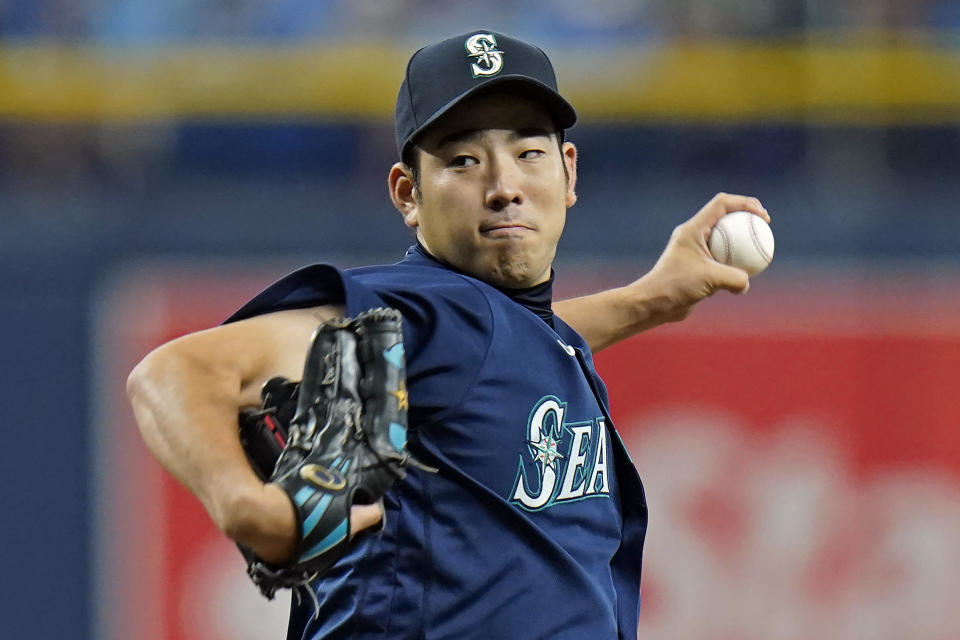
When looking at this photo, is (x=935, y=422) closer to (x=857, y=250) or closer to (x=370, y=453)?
(x=857, y=250)

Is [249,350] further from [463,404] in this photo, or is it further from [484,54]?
[484,54]

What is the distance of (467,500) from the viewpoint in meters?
2.09

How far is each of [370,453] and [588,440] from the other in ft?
1.85

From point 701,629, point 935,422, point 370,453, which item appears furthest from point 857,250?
point 370,453

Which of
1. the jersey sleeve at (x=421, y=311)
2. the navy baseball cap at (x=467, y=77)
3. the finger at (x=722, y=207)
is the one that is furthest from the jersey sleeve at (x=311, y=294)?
the finger at (x=722, y=207)

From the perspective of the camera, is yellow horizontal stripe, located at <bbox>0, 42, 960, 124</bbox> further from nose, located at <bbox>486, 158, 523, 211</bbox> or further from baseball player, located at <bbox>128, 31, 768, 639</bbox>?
nose, located at <bbox>486, 158, 523, 211</bbox>

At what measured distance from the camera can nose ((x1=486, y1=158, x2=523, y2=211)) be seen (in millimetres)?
2260

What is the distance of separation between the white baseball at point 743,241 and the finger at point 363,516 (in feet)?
4.27

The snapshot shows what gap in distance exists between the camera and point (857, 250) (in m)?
5.74

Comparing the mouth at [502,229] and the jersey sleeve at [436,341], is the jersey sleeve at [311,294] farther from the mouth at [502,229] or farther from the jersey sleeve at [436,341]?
the mouth at [502,229]

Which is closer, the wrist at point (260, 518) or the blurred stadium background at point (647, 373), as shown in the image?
the wrist at point (260, 518)

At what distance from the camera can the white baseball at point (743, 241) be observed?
2.93m

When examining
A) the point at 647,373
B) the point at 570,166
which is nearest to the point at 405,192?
the point at 570,166

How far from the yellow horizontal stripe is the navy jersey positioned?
4120mm
